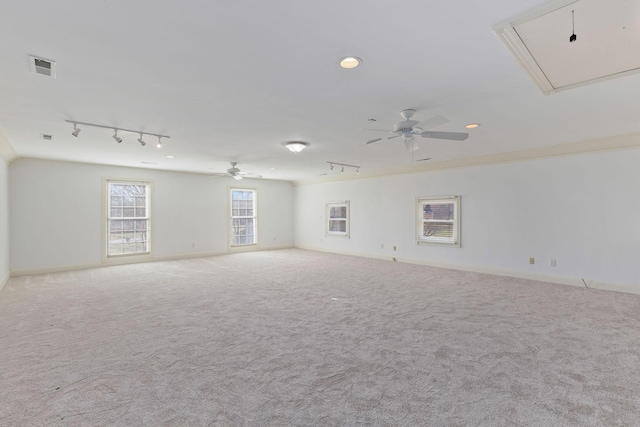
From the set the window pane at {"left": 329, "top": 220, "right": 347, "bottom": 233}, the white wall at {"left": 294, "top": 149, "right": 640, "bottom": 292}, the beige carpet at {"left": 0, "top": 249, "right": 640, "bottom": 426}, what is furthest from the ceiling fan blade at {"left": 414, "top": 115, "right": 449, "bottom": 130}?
the window pane at {"left": 329, "top": 220, "right": 347, "bottom": 233}

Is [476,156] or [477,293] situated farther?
[476,156]

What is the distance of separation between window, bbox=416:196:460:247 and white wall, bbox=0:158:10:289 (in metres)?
8.56

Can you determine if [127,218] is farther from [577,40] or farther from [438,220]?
[577,40]

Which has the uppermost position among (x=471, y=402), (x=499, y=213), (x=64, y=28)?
(x=64, y=28)

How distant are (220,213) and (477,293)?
24.2 feet

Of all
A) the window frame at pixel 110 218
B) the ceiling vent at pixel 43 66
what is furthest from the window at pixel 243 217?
the ceiling vent at pixel 43 66

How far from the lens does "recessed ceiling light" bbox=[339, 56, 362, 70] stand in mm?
2352

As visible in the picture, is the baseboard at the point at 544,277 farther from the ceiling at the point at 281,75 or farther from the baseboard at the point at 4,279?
the baseboard at the point at 4,279

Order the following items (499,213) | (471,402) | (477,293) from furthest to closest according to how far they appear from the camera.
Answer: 1. (499,213)
2. (477,293)
3. (471,402)

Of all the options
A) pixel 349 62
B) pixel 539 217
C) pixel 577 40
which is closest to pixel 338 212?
pixel 539 217

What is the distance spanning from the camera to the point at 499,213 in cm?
627

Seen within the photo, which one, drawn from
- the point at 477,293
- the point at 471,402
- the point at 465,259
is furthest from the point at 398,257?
the point at 471,402

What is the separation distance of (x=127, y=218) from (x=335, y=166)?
5.56 metres

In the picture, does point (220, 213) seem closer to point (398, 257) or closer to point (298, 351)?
point (398, 257)
